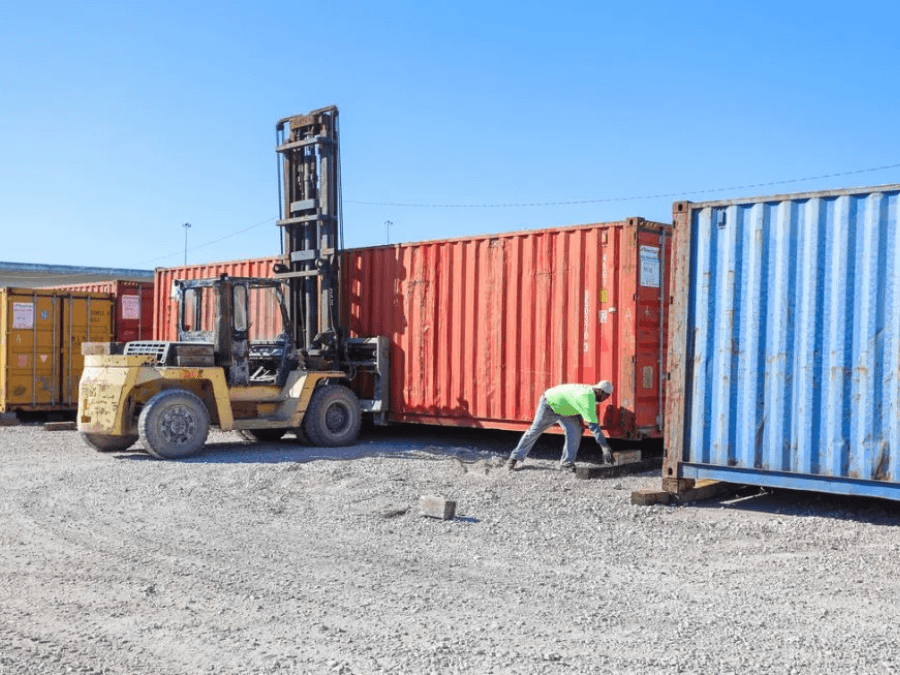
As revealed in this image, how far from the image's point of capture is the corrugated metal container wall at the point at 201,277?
13570 millimetres

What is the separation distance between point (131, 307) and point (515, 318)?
984 cm

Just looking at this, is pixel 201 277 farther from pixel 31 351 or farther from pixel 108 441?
pixel 108 441

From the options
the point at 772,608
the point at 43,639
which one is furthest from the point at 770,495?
the point at 43,639

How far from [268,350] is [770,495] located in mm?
7219

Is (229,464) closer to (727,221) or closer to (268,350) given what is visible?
(268,350)

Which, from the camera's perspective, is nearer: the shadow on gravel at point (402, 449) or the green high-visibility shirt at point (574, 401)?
the green high-visibility shirt at point (574, 401)

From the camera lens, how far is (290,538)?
→ 7320mm

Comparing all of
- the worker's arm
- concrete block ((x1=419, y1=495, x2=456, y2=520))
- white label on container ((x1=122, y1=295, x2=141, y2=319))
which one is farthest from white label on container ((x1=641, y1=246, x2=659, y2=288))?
white label on container ((x1=122, y1=295, x2=141, y2=319))

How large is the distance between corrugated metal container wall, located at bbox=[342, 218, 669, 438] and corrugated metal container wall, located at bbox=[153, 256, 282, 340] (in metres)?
1.51

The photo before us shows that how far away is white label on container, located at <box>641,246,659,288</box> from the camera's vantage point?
1114cm

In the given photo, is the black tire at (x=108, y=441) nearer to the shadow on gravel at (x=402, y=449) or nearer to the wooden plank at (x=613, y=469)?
the shadow on gravel at (x=402, y=449)

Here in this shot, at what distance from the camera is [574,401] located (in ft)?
34.0

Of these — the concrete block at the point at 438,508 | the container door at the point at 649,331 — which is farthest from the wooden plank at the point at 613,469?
the concrete block at the point at 438,508

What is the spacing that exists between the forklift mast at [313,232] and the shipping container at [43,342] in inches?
225
